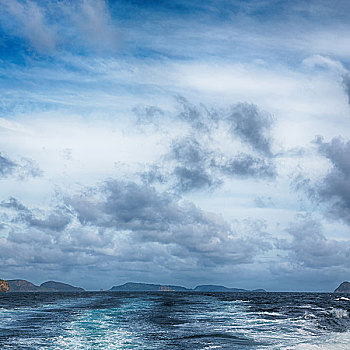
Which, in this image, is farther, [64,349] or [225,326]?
[225,326]

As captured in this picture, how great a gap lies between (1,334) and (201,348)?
16893mm

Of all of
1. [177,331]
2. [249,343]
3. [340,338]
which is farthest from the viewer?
[177,331]

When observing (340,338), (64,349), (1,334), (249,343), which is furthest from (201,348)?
(1,334)

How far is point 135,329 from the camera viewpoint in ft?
121

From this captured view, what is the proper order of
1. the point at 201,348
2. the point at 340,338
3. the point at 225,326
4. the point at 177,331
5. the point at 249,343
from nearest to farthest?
1. the point at 201,348
2. the point at 249,343
3. the point at 340,338
4. the point at 177,331
5. the point at 225,326

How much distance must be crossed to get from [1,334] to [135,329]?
10738 millimetres

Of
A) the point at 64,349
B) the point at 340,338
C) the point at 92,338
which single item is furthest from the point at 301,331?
the point at 64,349

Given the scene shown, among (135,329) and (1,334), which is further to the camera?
(135,329)

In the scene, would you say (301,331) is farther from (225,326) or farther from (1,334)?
(1,334)

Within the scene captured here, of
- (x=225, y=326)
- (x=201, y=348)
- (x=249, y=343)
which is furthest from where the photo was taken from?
(x=225, y=326)

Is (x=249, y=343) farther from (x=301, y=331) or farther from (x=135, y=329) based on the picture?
(x=135, y=329)

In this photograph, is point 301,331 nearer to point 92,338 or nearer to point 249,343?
point 249,343

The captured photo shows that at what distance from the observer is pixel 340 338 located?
31.5 meters

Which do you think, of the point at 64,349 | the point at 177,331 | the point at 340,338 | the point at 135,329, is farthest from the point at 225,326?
the point at 64,349
